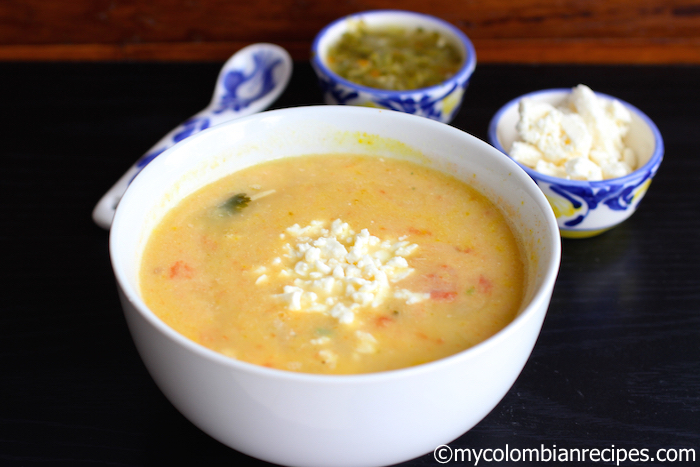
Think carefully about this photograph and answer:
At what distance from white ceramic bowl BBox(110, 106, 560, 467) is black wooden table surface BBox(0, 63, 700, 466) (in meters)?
0.26

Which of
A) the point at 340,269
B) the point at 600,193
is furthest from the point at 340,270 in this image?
the point at 600,193

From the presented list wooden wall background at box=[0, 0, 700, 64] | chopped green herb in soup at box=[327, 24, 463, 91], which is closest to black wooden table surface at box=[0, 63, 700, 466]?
chopped green herb in soup at box=[327, 24, 463, 91]

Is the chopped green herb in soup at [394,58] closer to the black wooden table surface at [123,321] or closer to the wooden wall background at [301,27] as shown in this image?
the black wooden table surface at [123,321]

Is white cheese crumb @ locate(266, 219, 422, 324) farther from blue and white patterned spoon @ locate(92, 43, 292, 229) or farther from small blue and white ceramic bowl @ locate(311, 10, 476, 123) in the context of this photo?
blue and white patterned spoon @ locate(92, 43, 292, 229)

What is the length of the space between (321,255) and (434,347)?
1.13ft

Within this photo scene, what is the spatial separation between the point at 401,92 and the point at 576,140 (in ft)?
1.98

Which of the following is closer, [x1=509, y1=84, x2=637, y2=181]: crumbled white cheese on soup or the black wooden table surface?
the black wooden table surface

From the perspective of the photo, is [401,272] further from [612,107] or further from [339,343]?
[612,107]

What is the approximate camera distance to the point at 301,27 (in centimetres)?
299

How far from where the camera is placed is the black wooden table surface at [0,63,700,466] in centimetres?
147

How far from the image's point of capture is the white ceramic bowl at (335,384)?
1073 millimetres

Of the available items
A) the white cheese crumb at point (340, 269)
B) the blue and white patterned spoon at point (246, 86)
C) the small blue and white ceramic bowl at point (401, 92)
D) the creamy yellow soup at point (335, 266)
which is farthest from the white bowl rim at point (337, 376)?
the blue and white patterned spoon at point (246, 86)

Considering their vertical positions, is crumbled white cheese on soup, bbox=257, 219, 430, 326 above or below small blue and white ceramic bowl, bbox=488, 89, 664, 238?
above

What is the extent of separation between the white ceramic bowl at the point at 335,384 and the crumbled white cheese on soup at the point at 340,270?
0.20m
